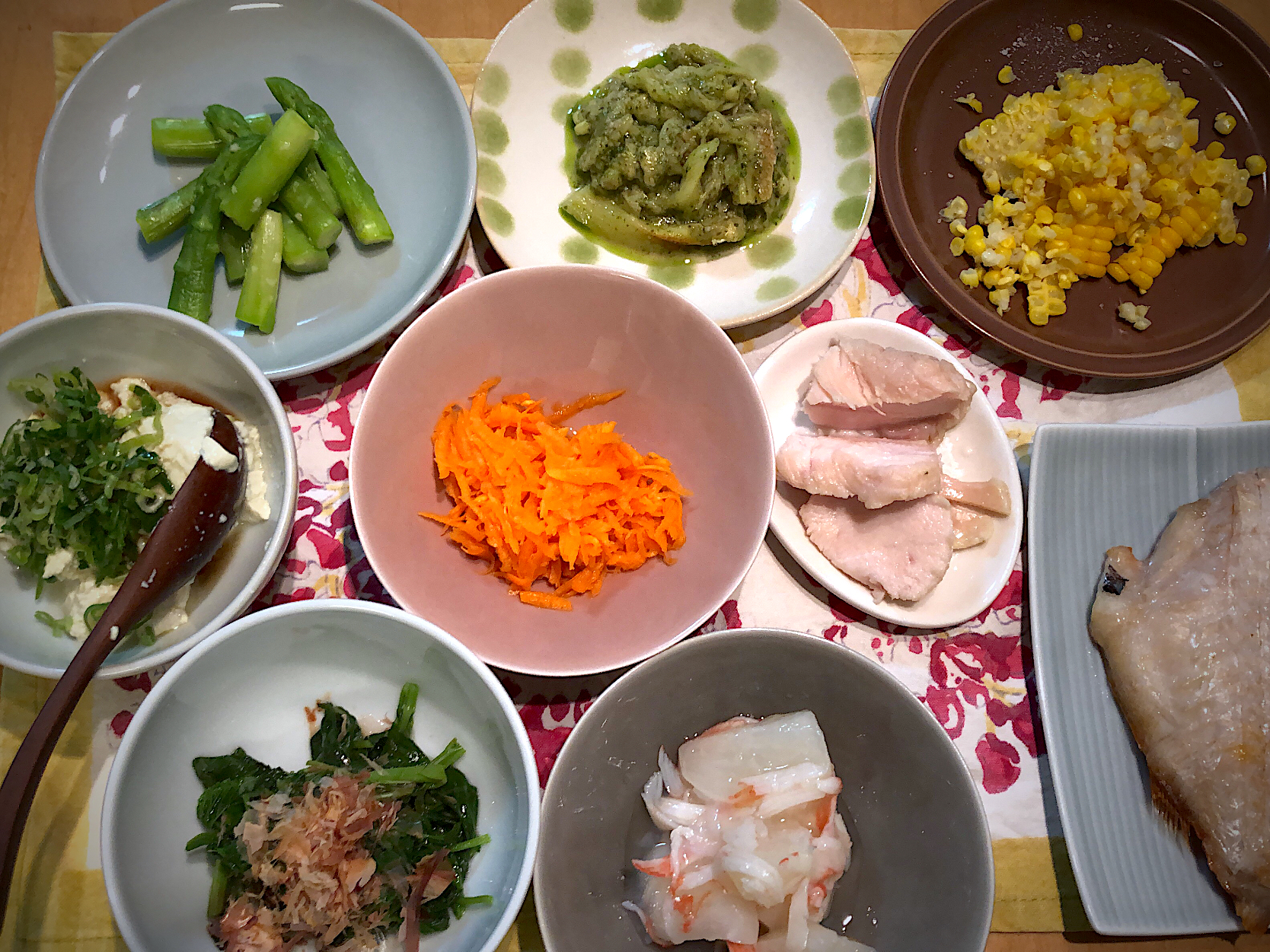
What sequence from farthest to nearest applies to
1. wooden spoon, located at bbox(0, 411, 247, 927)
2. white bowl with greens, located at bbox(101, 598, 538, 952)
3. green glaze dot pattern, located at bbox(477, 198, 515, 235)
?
1. green glaze dot pattern, located at bbox(477, 198, 515, 235)
2. white bowl with greens, located at bbox(101, 598, 538, 952)
3. wooden spoon, located at bbox(0, 411, 247, 927)

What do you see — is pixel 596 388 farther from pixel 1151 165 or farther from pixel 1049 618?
pixel 1151 165

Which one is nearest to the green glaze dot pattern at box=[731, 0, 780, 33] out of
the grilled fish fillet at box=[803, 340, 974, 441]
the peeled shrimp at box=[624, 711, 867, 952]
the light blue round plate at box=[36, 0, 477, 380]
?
the light blue round plate at box=[36, 0, 477, 380]

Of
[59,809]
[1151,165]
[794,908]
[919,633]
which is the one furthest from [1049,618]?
[59,809]

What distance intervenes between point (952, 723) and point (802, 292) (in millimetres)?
1227

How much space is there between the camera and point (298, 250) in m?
2.10

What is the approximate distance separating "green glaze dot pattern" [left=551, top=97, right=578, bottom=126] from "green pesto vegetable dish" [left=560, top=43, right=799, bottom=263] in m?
0.04

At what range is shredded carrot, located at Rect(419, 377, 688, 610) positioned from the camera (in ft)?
Answer: 6.05

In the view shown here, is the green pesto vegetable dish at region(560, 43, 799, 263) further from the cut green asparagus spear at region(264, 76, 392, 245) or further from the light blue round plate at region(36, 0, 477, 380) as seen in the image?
the cut green asparagus spear at region(264, 76, 392, 245)

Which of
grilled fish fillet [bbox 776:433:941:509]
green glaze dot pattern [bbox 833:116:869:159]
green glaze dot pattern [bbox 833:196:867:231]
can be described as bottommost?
grilled fish fillet [bbox 776:433:941:509]

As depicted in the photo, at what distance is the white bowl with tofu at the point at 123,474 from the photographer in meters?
1.67

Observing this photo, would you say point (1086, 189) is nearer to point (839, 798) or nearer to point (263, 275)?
point (839, 798)

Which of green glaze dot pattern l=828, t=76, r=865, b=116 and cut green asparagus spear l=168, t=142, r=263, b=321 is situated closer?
cut green asparagus spear l=168, t=142, r=263, b=321

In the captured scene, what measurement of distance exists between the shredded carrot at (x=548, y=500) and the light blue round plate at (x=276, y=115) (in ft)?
1.31

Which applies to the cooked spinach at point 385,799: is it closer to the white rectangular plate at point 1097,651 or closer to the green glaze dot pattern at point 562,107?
the white rectangular plate at point 1097,651
